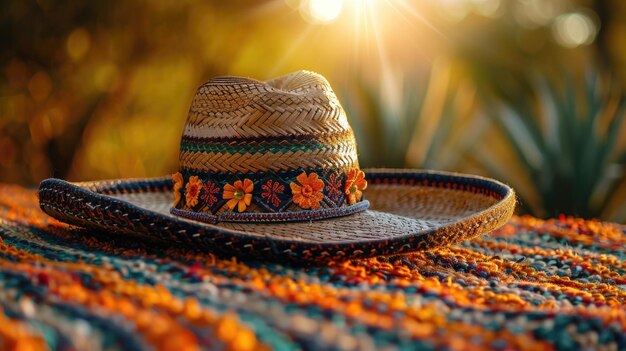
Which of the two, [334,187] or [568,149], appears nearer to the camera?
[334,187]

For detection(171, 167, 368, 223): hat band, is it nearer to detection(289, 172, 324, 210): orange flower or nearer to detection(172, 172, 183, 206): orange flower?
detection(289, 172, 324, 210): orange flower

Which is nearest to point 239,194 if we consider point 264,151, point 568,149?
point 264,151

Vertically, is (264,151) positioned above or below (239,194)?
above

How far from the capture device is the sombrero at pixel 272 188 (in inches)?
56.4

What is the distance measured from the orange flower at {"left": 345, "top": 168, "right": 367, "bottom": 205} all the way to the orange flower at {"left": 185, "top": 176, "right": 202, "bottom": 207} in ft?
1.27

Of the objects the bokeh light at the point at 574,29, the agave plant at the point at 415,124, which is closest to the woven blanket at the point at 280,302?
the agave plant at the point at 415,124

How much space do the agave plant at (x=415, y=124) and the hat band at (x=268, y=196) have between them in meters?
2.16

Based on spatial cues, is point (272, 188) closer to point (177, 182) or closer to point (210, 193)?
point (210, 193)

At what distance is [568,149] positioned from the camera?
349 cm

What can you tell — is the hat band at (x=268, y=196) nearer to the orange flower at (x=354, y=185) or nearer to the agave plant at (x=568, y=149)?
the orange flower at (x=354, y=185)

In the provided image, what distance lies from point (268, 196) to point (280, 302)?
1.86ft

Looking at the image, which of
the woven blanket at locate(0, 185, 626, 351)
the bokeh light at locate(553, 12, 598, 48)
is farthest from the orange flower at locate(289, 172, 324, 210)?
the bokeh light at locate(553, 12, 598, 48)

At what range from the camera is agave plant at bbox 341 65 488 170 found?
3838 millimetres

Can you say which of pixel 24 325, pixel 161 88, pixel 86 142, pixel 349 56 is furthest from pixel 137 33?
pixel 24 325
